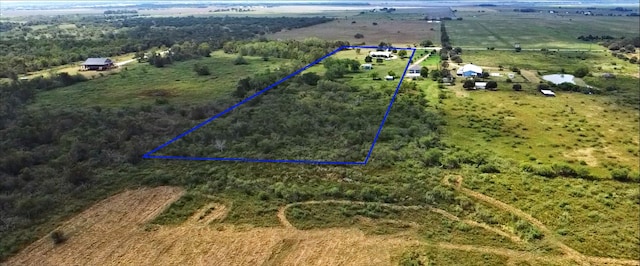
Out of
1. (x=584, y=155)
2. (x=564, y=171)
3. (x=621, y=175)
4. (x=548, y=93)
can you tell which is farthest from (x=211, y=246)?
(x=548, y=93)

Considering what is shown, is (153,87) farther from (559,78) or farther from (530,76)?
(559,78)

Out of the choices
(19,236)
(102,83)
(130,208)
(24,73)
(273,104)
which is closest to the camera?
(19,236)

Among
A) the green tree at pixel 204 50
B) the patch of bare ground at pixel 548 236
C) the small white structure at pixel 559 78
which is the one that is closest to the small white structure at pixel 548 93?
the small white structure at pixel 559 78

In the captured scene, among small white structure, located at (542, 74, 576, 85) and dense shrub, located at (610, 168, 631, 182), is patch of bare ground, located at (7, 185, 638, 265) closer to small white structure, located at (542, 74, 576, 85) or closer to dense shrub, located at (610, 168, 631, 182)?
dense shrub, located at (610, 168, 631, 182)

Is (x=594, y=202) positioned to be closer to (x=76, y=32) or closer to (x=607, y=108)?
(x=607, y=108)

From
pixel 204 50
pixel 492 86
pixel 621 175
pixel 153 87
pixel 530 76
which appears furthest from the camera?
pixel 204 50

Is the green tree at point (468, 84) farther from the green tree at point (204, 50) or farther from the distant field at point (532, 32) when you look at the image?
the green tree at point (204, 50)

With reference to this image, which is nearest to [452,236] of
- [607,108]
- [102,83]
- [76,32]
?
[607,108]
